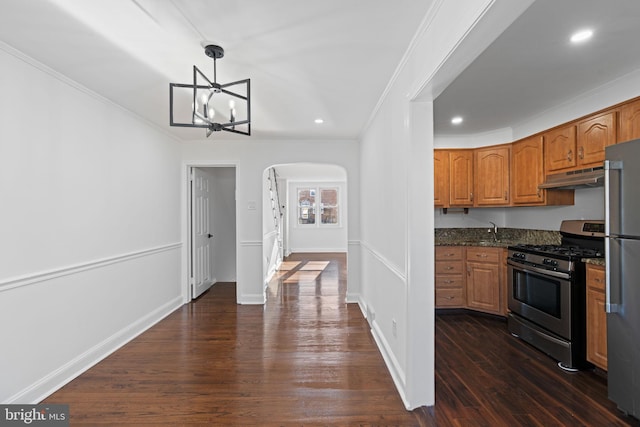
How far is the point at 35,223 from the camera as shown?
227 centimetres

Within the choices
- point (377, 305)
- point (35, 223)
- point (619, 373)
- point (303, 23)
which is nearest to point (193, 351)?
point (35, 223)

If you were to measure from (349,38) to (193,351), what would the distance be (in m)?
3.06

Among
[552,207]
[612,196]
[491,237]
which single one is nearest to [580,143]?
[552,207]

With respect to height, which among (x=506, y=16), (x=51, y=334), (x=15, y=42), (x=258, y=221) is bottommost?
(x=51, y=334)

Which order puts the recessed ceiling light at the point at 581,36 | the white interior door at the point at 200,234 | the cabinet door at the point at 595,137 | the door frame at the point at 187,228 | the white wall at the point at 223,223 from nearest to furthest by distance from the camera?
the recessed ceiling light at the point at 581,36
the cabinet door at the point at 595,137
the door frame at the point at 187,228
the white interior door at the point at 200,234
the white wall at the point at 223,223

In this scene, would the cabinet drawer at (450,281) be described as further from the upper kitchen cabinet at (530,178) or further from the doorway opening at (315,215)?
the doorway opening at (315,215)

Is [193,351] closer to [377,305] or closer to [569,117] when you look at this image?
[377,305]

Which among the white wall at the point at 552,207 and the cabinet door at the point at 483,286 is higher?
the white wall at the point at 552,207

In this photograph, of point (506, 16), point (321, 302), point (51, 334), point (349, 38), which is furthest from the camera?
point (321, 302)

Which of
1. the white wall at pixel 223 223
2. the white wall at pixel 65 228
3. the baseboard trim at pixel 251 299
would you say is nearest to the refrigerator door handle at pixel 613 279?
the baseboard trim at pixel 251 299

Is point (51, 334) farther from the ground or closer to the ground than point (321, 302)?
farther from the ground

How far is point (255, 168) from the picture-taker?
464 centimetres

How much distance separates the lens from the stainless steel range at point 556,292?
8.64 feet

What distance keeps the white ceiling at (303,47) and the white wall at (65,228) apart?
30cm
